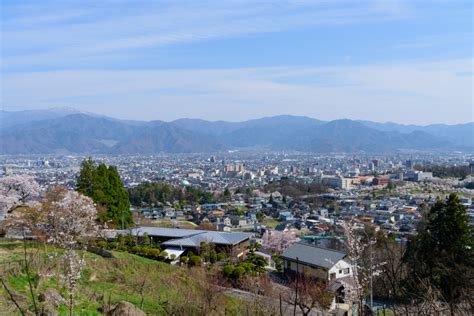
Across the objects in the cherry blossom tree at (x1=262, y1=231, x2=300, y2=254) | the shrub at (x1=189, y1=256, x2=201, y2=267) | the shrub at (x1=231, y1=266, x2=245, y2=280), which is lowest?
the cherry blossom tree at (x1=262, y1=231, x2=300, y2=254)

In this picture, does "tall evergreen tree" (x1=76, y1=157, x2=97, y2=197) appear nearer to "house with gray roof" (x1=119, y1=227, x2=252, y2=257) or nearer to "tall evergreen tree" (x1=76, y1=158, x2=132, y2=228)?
"tall evergreen tree" (x1=76, y1=158, x2=132, y2=228)

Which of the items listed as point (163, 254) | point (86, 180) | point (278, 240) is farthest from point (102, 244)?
point (278, 240)

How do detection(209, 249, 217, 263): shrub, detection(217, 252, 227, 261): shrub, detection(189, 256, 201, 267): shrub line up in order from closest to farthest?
detection(189, 256, 201, 267): shrub, detection(209, 249, 217, 263): shrub, detection(217, 252, 227, 261): shrub

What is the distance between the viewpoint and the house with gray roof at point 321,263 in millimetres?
12414

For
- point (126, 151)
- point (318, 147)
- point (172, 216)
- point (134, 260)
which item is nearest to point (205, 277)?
point (134, 260)

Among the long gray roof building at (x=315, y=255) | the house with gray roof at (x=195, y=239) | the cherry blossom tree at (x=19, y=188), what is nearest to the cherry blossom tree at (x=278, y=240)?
the house with gray roof at (x=195, y=239)

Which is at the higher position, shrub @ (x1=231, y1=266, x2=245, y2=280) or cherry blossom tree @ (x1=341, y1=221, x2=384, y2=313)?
cherry blossom tree @ (x1=341, y1=221, x2=384, y2=313)

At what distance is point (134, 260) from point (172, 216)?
76.1 ft

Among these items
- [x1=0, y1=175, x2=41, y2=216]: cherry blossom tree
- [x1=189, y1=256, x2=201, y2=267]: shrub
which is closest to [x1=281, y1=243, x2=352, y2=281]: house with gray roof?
[x1=189, y1=256, x2=201, y2=267]: shrub

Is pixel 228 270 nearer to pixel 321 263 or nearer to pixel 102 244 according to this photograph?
pixel 321 263

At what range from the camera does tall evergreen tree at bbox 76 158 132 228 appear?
1492 centimetres

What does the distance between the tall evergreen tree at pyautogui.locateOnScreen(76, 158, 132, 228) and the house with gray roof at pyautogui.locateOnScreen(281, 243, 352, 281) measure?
5.73 m

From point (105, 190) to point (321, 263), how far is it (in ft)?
23.8

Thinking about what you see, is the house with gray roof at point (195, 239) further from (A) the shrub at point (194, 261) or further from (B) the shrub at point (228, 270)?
(B) the shrub at point (228, 270)
